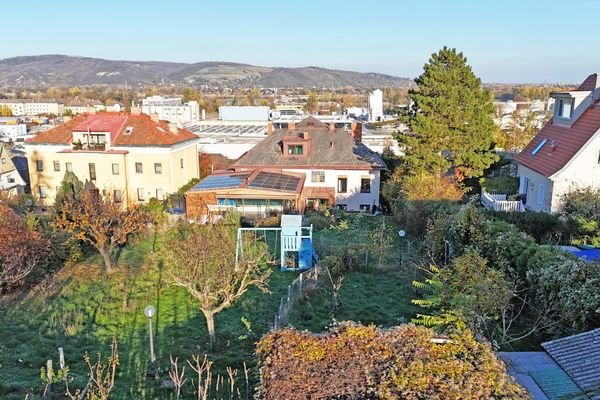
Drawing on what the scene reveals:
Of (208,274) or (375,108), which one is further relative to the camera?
(375,108)

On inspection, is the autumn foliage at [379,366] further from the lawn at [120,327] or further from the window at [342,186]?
the window at [342,186]

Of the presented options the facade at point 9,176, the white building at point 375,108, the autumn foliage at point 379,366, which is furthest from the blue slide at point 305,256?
the white building at point 375,108

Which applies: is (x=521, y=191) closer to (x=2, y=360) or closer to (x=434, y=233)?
(x=434, y=233)

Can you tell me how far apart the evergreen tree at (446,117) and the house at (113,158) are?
631 inches

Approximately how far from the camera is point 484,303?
11.8 meters

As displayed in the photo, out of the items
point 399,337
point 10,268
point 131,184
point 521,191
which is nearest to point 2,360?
point 10,268

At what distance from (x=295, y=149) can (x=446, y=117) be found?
10531mm

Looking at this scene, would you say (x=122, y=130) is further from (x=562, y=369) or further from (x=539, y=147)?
(x=562, y=369)

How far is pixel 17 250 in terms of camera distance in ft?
53.9

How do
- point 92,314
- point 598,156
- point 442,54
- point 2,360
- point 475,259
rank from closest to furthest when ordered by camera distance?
point 2,360 < point 475,259 < point 92,314 < point 598,156 < point 442,54

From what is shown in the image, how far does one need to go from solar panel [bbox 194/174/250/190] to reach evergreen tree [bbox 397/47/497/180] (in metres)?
10.3

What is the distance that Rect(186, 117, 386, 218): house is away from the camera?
28500 millimetres

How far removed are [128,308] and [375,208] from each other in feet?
66.6

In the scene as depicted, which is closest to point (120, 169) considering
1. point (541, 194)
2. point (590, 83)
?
point (541, 194)
